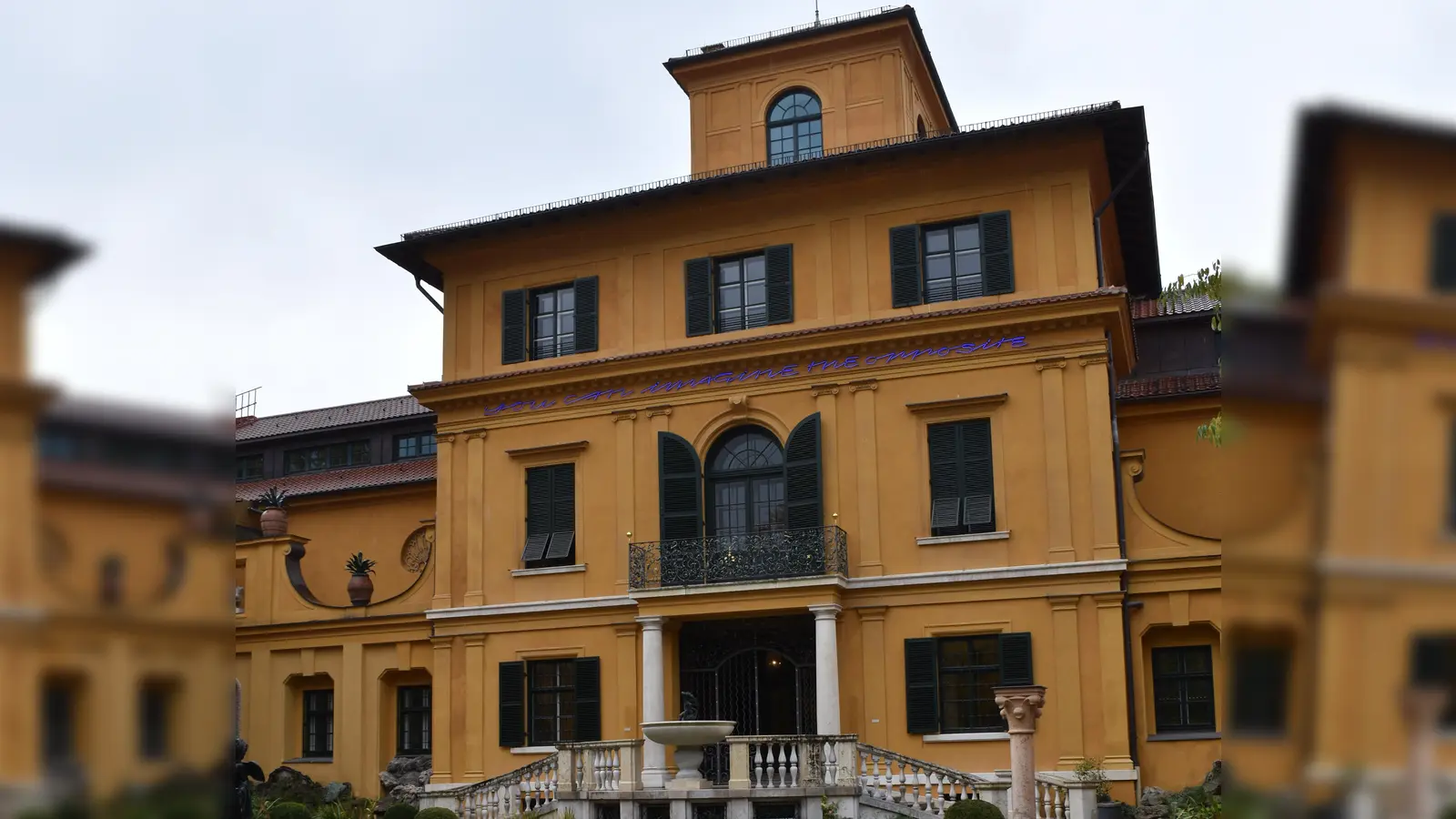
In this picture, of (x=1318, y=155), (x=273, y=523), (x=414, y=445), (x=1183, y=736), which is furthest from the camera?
(x=414, y=445)

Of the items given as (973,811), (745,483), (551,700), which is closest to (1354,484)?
(973,811)

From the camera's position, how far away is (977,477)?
29859mm

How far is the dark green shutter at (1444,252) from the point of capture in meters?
1.52

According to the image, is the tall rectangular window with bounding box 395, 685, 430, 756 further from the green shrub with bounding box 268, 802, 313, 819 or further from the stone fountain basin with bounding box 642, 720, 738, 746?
the stone fountain basin with bounding box 642, 720, 738, 746

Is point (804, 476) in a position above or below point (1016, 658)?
above

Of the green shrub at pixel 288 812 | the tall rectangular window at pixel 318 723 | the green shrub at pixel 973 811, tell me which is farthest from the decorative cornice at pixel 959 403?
the tall rectangular window at pixel 318 723

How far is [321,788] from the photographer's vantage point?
3434cm

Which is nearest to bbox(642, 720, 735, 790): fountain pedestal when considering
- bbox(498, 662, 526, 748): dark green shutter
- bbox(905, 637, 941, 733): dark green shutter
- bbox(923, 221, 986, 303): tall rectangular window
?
bbox(905, 637, 941, 733): dark green shutter

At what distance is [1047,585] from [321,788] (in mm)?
17772

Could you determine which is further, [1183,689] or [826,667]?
[826,667]

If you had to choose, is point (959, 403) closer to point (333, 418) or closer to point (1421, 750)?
point (333, 418)

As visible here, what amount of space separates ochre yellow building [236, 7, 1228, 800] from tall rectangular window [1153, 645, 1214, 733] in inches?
2.5

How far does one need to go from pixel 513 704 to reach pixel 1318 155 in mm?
32683

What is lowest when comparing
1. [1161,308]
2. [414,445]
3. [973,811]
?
[973,811]
